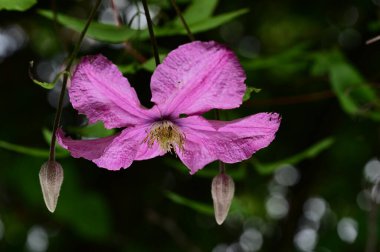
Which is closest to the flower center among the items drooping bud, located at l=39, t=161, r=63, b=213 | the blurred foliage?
drooping bud, located at l=39, t=161, r=63, b=213

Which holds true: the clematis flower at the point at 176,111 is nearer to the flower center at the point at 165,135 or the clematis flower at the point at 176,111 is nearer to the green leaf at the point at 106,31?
the flower center at the point at 165,135

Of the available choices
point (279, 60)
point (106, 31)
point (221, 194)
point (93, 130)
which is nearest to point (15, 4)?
point (106, 31)

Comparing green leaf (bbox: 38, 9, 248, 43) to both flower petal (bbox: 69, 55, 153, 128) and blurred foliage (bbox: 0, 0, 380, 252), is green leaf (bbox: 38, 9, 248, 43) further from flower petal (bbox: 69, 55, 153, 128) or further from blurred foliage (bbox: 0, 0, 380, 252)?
blurred foliage (bbox: 0, 0, 380, 252)

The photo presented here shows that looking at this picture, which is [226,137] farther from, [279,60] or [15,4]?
[279,60]

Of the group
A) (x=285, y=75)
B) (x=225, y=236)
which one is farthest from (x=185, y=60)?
(x=225, y=236)

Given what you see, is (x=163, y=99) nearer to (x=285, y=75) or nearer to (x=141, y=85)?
(x=141, y=85)
